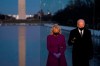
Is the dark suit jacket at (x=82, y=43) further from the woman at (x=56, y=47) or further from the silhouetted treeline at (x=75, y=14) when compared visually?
the silhouetted treeline at (x=75, y=14)

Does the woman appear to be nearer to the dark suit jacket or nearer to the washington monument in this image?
the dark suit jacket

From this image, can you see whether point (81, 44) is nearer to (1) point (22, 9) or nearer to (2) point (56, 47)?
(2) point (56, 47)

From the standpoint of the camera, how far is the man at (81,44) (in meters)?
4.89

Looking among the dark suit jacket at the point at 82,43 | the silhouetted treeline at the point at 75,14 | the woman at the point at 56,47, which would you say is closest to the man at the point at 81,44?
the dark suit jacket at the point at 82,43

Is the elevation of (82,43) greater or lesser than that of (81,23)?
lesser

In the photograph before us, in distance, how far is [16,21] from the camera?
2698 centimetres

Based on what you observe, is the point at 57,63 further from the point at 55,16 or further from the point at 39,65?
the point at 55,16

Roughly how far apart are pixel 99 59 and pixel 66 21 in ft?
16.4

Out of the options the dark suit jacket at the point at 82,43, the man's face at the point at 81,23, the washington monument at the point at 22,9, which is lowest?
the washington monument at the point at 22,9

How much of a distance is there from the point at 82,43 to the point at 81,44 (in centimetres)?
2

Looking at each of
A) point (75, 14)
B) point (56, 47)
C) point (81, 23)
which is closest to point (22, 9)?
point (75, 14)

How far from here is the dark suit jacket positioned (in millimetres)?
4887

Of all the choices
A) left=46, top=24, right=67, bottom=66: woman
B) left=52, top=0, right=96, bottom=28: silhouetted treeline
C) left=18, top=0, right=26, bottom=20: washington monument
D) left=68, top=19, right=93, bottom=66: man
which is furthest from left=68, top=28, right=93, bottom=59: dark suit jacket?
left=18, top=0, right=26, bottom=20: washington monument

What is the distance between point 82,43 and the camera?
4.92 m
